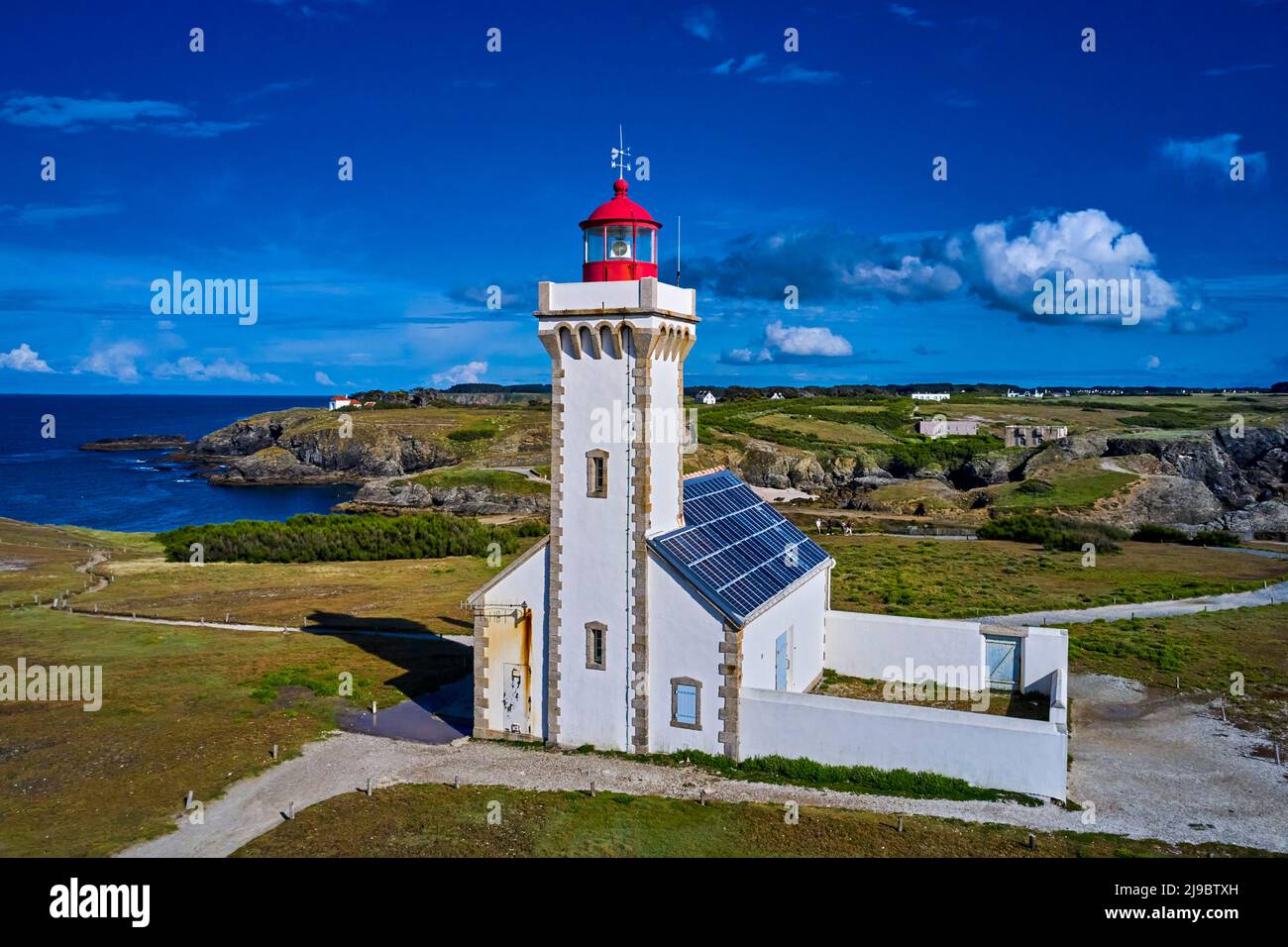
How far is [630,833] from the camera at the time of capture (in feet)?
56.3

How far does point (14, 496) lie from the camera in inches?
4242

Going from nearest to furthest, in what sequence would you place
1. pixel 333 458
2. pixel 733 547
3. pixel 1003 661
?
pixel 733 547, pixel 1003 661, pixel 333 458

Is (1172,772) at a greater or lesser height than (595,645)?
lesser

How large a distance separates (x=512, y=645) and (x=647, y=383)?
6.99m

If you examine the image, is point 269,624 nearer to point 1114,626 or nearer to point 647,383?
point 647,383

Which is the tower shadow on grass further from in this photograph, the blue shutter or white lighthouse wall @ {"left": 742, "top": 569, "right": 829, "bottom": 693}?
white lighthouse wall @ {"left": 742, "top": 569, "right": 829, "bottom": 693}

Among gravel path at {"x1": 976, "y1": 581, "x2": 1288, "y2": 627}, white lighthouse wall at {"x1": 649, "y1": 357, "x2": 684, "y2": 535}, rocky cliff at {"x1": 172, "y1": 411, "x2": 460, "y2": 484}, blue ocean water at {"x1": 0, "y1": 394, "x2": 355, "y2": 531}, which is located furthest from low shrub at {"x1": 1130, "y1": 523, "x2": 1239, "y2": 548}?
rocky cliff at {"x1": 172, "y1": 411, "x2": 460, "y2": 484}

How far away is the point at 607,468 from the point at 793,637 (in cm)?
717

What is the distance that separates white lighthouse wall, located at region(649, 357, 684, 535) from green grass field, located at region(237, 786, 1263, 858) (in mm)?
6162

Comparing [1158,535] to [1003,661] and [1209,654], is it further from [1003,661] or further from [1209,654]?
[1003,661]

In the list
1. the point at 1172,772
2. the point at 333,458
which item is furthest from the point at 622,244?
the point at 333,458

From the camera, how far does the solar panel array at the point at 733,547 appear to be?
827 inches

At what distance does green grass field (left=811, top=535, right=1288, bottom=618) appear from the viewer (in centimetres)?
3809
